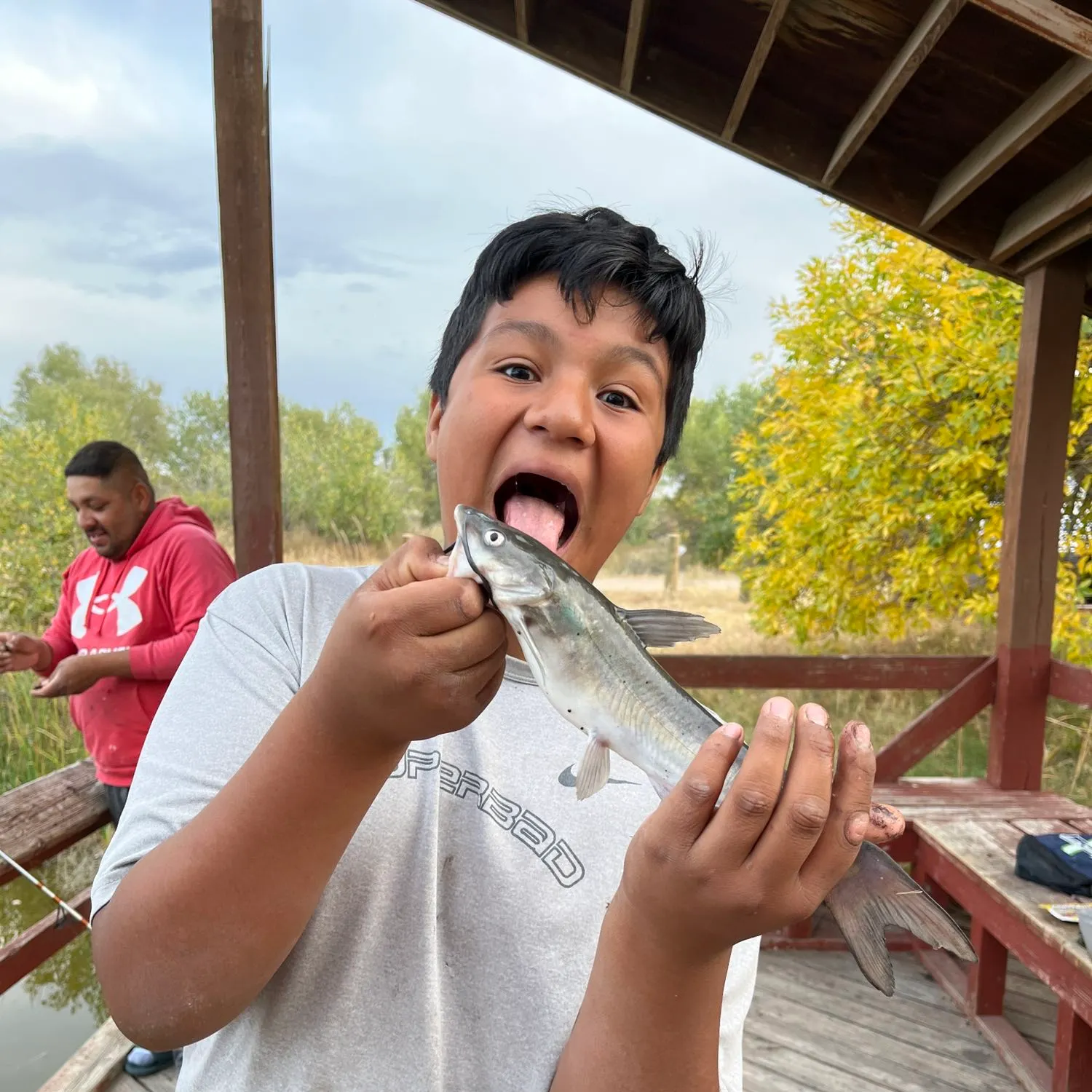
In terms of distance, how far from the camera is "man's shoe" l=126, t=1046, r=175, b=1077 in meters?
2.70

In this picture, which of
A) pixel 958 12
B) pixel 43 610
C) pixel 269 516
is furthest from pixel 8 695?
pixel 958 12

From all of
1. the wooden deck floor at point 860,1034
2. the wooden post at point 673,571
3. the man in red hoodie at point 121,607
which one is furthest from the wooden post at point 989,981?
the wooden post at point 673,571

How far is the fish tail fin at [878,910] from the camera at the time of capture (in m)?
0.88

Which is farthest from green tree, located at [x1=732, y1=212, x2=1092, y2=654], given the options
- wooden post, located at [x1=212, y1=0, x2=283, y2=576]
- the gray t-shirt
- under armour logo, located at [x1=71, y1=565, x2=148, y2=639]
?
the gray t-shirt

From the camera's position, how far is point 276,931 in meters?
0.87

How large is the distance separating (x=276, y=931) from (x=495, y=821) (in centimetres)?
35

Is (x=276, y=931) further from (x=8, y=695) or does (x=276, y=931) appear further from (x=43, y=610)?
(x=43, y=610)

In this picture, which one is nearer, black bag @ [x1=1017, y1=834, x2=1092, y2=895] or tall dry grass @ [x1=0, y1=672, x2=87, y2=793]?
black bag @ [x1=1017, y1=834, x2=1092, y2=895]

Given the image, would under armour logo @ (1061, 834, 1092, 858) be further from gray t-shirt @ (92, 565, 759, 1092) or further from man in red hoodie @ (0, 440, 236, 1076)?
man in red hoodie @ (0, 440, 236, 1076)

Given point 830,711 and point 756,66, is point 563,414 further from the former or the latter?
point 830,711

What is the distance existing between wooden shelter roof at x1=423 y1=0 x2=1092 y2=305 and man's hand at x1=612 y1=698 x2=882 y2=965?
8.78ft

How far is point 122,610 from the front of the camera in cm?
320

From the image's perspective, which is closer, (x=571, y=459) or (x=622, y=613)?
(x=622, y=613)

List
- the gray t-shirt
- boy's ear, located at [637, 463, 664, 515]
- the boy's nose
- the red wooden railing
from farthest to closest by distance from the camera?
the red wooden railing, boy's ear, located at [637, 463, 664, 515], the boy's nose, the gray t-shirt
